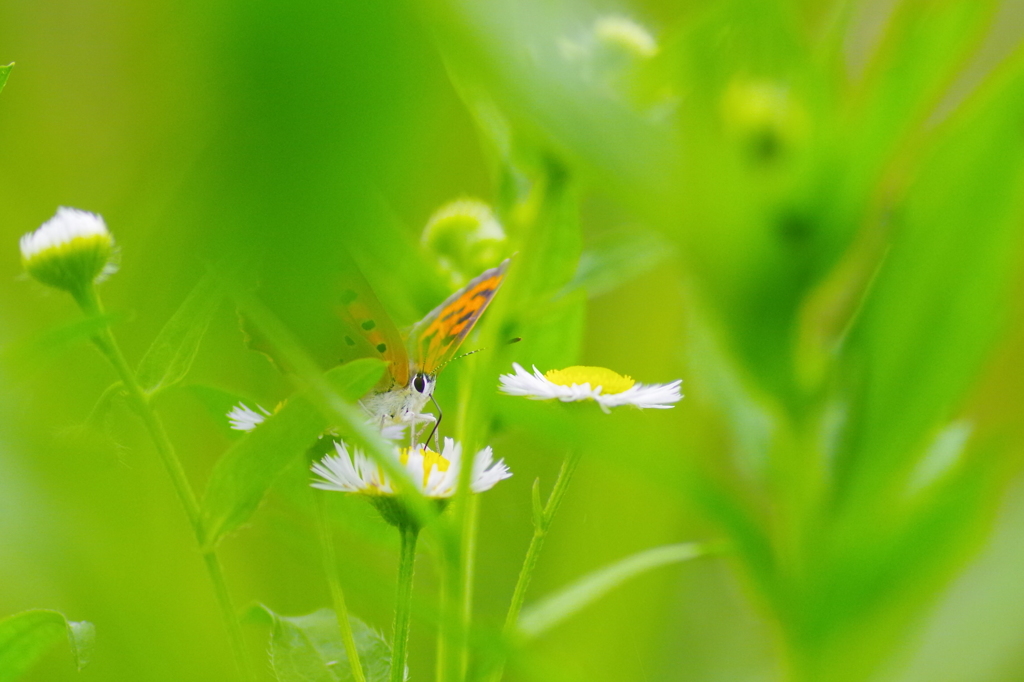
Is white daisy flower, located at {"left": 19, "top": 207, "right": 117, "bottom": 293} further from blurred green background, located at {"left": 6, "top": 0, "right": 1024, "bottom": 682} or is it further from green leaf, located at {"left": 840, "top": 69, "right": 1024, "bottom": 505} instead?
green leaf, located at {"left": 840, "top": 69, "right": 1024, "bottom": 505}

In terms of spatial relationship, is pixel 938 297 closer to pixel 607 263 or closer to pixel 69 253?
pixel 607 263

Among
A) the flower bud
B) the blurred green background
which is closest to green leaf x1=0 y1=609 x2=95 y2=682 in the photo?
the blurred green background

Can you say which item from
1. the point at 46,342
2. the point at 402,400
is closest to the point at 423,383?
the point at 402,400

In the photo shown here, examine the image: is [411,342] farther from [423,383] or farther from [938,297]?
[938,297]

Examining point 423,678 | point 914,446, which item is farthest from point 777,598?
point 423,678

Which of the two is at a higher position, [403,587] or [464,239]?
[464,239]

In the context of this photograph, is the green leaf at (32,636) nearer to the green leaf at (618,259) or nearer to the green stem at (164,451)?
the green stem at (164,451)

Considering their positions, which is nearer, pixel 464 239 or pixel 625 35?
pixel 625 35

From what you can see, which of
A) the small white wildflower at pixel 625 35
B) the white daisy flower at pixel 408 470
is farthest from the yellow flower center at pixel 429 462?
the small white wildflower at pixel 625 35
